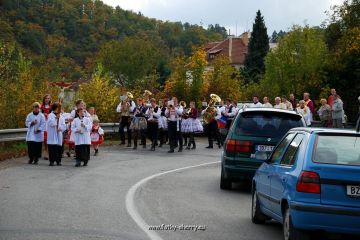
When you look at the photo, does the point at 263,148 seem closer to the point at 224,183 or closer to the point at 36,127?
the point at 224,183

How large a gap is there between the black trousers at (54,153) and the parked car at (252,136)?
6.74 metres

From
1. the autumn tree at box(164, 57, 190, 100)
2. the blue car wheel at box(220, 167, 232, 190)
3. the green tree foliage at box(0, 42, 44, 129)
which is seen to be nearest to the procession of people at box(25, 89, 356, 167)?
the green tree foliage at box(0, 42, 44, 129)

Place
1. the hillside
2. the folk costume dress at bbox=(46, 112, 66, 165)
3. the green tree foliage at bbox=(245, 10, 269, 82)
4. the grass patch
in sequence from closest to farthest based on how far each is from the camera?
the folk costume dress at bbox=(46, 112, 66, 165)
the grass patch
the hillside
the green tree foliage at bbox=(245, 10, 269, 82)

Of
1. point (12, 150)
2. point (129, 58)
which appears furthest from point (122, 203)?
point (129, 58)

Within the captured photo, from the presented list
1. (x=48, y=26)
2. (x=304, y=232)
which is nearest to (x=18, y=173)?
(x=304, y=232)

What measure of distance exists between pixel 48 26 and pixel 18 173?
94115 mm

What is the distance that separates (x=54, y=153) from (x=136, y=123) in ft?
23.2

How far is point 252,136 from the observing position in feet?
47.7

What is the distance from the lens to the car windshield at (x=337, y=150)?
815cm

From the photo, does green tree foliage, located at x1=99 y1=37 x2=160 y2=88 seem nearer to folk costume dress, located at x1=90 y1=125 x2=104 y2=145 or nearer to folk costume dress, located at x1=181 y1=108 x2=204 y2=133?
folk costume dress, located at x1=181 y1=108 x2=204 y2=133

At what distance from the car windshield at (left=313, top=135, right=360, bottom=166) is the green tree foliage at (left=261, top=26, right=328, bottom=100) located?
5509 centimetres

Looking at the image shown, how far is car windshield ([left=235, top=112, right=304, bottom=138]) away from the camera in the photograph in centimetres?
1445

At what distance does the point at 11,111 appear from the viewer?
2577cm

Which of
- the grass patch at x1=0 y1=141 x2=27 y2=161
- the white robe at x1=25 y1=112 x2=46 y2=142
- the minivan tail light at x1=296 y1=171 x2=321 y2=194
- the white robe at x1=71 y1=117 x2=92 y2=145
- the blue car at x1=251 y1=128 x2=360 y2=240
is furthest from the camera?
the grass patch at x1=0 y1=141 x2=27 y2=161
